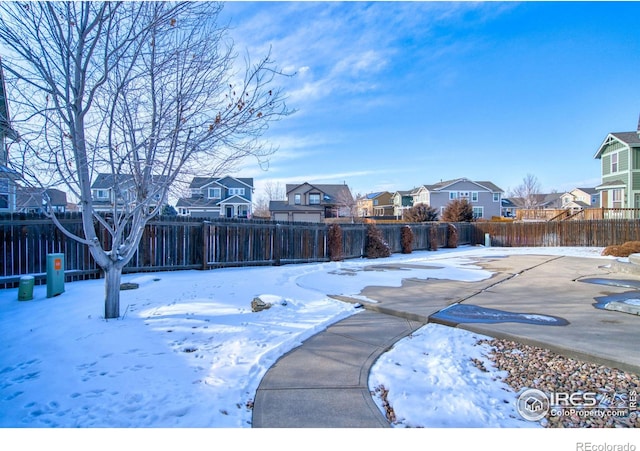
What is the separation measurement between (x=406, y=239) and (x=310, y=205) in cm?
2995

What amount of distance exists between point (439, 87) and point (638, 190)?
1973cm

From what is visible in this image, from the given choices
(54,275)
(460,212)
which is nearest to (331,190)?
(460,212)

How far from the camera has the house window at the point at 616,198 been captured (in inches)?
883

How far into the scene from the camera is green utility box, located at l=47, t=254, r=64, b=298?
5.50 metres

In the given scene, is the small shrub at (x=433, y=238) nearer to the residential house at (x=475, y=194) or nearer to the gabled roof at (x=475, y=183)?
the residential house at (x=475, y=194)

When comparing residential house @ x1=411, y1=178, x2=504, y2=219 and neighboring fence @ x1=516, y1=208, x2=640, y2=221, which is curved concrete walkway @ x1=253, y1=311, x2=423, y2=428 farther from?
residential house @ x1=411, y1=178, x2=504, y2=219

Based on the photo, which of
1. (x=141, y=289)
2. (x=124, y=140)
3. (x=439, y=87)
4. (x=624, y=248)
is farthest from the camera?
(x=624, y=248)

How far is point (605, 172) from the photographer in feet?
78.0

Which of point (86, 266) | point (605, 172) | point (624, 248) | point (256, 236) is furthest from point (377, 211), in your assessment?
point (86, 266)

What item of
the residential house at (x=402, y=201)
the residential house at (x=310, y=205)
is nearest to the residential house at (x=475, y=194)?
the residential house at (x=402, y=201)

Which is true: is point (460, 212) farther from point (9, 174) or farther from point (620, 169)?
point (9, 174)

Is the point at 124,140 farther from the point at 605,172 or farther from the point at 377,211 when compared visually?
the point at 377,211

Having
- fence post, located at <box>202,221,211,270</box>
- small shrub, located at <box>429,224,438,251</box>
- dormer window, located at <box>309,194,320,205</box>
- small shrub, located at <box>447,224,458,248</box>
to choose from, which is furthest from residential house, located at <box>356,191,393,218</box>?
fence post, located at <box>202,221,211,270</box>

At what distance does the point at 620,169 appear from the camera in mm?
22031
